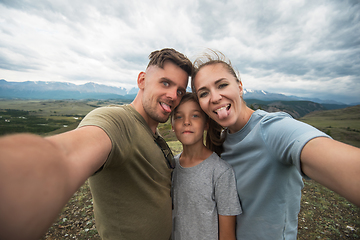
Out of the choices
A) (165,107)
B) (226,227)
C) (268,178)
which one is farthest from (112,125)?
(226,227)

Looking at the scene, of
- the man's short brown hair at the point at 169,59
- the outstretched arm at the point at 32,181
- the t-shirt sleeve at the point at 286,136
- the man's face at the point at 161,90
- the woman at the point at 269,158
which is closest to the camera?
the outstretched arm at the point at 32,181

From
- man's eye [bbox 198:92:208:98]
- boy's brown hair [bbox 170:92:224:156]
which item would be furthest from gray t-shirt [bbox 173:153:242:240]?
man's eye [bbox 198:92:208:98]

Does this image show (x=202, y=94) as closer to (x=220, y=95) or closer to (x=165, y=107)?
(x=220, y=95)

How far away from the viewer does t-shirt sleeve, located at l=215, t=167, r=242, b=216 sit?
2.36 metres

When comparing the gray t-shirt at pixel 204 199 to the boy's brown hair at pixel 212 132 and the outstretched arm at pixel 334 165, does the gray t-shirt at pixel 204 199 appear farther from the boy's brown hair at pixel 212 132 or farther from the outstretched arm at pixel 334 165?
the outstretched arm at pixel 334 165

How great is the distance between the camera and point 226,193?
2.41m

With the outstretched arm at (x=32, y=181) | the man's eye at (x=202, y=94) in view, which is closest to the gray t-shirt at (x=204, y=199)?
the man's eye at (x=202, y=94)

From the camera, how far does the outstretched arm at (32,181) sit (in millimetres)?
764

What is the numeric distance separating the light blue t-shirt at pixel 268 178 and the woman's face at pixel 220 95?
0.96 feet

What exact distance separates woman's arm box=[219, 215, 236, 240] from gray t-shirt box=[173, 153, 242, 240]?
0.08 m

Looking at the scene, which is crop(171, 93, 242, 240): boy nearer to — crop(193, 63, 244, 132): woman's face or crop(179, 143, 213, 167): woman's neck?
crop(179, 143, 213, 167): woman's neck

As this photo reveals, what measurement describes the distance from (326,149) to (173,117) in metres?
2.45

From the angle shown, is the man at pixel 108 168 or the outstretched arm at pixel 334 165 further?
the outstretched arm at pixel 334 165

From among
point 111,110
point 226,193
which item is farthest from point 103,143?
point 226,193
